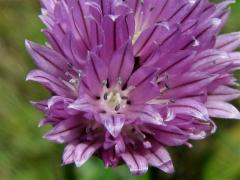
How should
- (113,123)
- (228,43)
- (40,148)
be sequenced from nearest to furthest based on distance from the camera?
1. (113,123)
2. (228,43)
3. (40,148)

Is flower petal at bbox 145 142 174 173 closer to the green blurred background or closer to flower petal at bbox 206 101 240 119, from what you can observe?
flower petal at bbox 206 101 240 119

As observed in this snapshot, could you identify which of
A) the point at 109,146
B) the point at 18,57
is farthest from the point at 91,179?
the point at 109,146

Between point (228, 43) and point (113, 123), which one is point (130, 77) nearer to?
point (113, 123)

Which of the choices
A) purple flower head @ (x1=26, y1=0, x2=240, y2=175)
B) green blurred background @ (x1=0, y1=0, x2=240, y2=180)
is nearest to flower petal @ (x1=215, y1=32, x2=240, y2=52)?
purple flower head @ (x1=26, y1=0, x2=240, y2=175)

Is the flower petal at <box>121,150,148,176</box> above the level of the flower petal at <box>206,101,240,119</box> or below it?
above

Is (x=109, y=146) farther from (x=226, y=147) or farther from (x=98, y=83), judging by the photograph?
(x=226, y=147)

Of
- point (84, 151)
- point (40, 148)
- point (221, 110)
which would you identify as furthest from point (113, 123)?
point (40, 148)

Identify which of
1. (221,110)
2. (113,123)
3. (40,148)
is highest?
(113,123)
